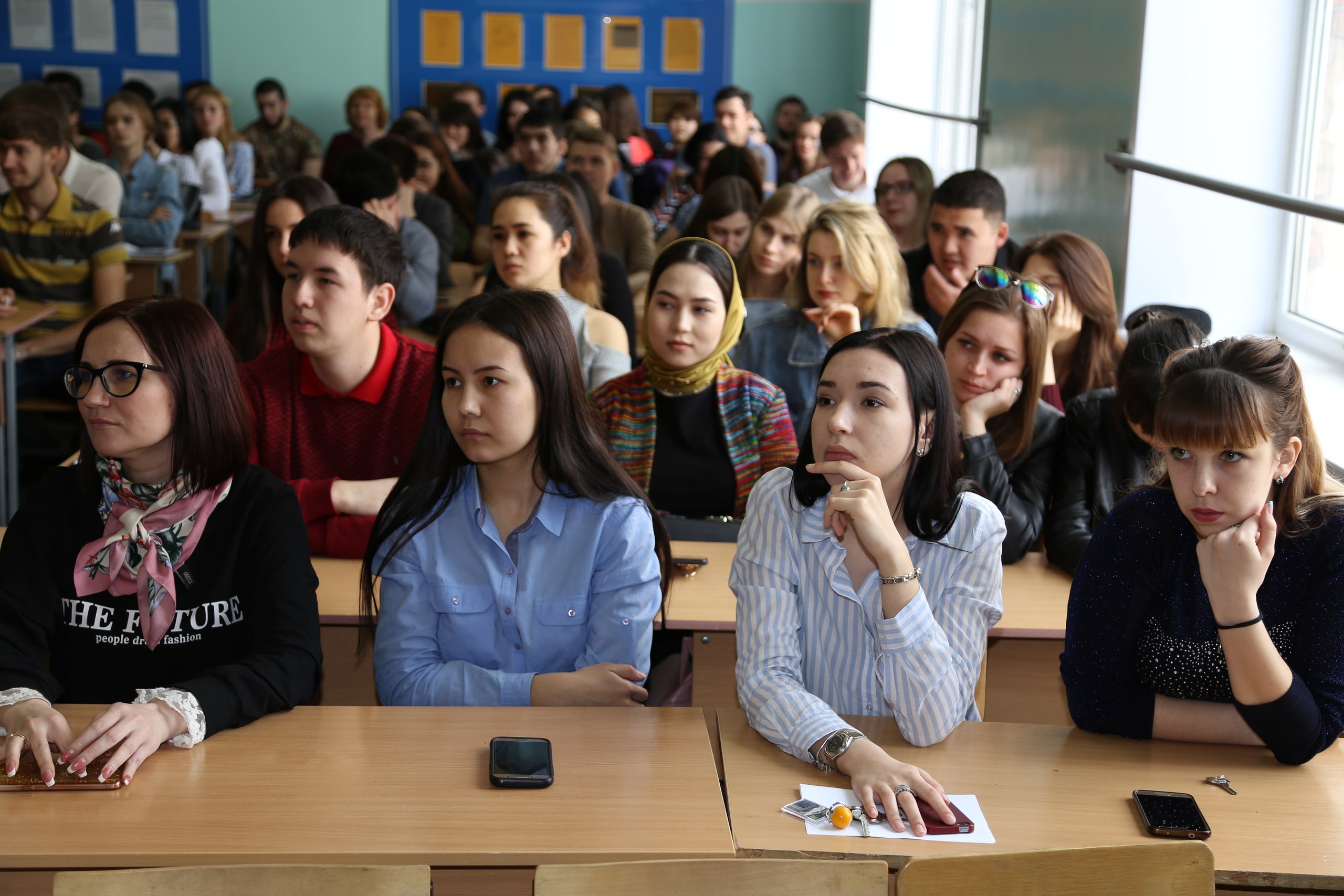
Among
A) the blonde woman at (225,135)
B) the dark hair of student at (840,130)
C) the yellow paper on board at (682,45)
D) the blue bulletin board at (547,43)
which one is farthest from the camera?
the yellow paper on board at (682,45)

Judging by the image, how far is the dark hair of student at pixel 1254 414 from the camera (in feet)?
5.47

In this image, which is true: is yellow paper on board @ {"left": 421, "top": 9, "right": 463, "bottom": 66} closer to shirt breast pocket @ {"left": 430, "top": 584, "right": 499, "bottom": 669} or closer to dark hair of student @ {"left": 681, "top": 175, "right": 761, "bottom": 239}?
dark hair of student @ {"left": 681, "top": 175, "right": 761, "bottom": 239}

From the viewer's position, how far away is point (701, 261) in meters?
3.11

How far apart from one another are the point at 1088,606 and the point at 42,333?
4.19 metres

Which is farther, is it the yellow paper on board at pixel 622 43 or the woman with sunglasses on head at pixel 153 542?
the yellow paper on board at pixel 622 43

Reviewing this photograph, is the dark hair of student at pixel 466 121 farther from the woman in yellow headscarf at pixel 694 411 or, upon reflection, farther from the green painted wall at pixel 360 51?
the woman in yellow headscarf at pixel 694 411

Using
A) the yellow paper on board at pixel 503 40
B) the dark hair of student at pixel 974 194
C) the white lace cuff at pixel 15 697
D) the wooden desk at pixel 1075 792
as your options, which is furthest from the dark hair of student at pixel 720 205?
the yellow paper on board at pixel 503 40

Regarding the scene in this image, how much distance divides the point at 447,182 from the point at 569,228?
3.20 metres

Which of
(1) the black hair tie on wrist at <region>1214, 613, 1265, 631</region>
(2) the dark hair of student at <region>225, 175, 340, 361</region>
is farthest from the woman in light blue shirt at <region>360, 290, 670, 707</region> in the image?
(2) the dark hair of student at <region>225, 175, 340, 361</region>

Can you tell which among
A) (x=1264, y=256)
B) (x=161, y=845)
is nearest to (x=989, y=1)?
(x=1264, y=256)

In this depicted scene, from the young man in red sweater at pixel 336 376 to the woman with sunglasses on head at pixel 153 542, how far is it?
2.50 ft

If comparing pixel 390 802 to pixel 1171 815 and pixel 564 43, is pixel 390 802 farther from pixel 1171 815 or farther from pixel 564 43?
pixel 564 43

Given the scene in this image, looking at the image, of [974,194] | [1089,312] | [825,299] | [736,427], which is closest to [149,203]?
[825,299]

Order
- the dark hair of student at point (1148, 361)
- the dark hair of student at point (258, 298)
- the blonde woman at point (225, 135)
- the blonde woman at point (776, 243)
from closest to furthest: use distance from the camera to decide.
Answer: the dark hair of student at point (1148, 361), the dark hair of student at point (258, 298), the blonde woman at point (776, 243), the blonde woman at point (225, 135)
